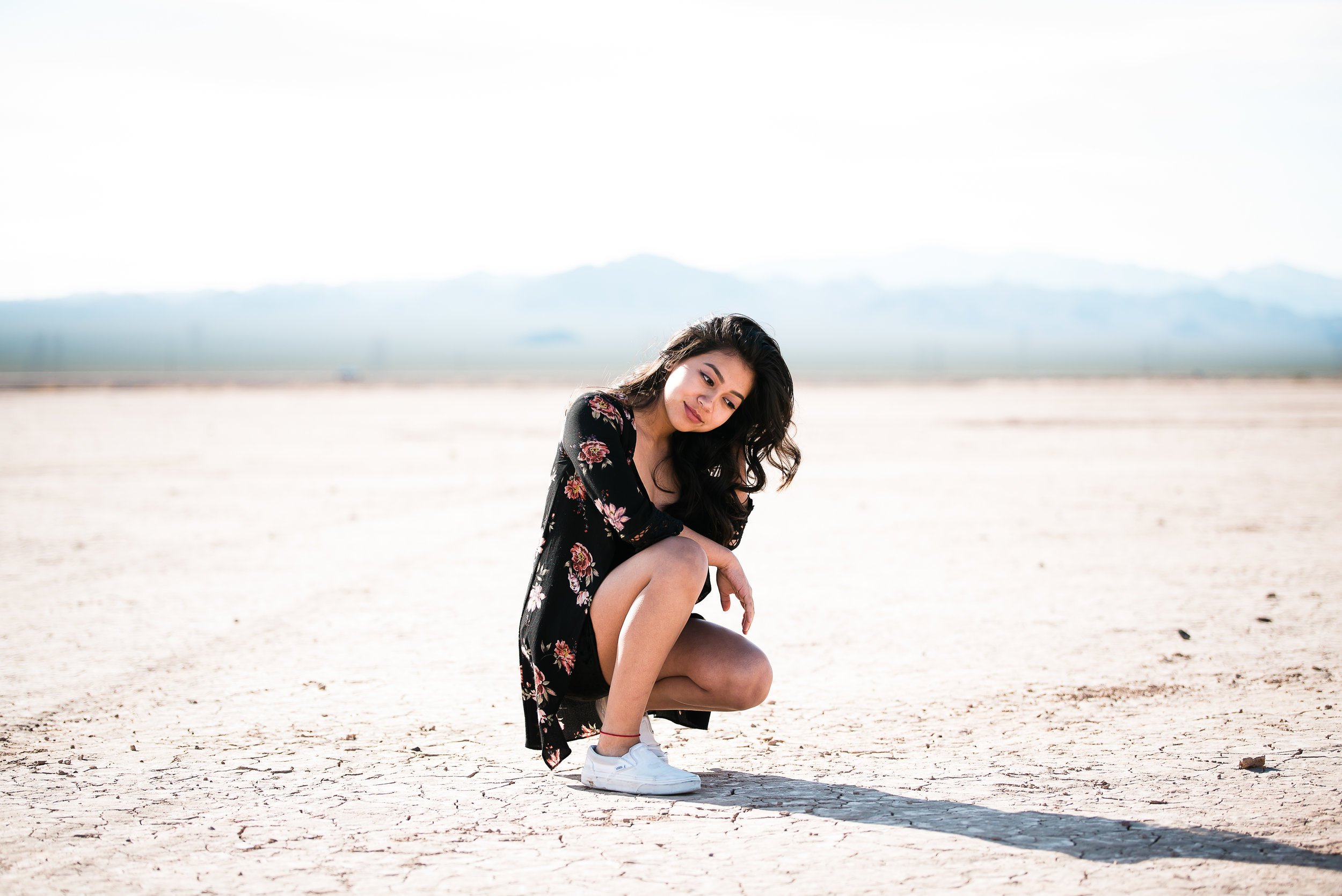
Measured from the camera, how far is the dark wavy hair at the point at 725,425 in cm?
373

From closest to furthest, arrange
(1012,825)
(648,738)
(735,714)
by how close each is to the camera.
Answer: (1012,825) → (648,738) → (735,714)

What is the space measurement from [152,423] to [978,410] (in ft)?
59.3

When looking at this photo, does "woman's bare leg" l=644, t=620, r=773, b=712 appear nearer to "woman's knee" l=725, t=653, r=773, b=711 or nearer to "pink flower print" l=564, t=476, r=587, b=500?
"woman's knee" l=725, t=653, r=773, b=711

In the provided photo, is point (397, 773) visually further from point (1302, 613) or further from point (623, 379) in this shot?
point (1302, 613)

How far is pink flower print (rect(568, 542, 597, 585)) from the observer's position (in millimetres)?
3633

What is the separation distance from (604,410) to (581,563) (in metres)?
0.48

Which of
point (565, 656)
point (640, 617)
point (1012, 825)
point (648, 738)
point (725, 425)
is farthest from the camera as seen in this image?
point (725, 425)

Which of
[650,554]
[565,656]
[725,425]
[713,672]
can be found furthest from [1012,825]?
[725,425]

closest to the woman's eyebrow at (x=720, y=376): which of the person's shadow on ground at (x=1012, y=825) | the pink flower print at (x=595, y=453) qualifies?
the pink flower print at (x=595, y=453)

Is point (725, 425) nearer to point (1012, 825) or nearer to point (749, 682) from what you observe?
point (749, 682)

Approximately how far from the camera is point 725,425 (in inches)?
153

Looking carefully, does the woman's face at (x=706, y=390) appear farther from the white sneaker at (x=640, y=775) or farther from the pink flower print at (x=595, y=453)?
the white sneaker at (x=640, y=775)

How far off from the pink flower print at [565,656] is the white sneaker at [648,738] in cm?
28

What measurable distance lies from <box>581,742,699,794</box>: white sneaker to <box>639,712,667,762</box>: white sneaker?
34 millimetres
